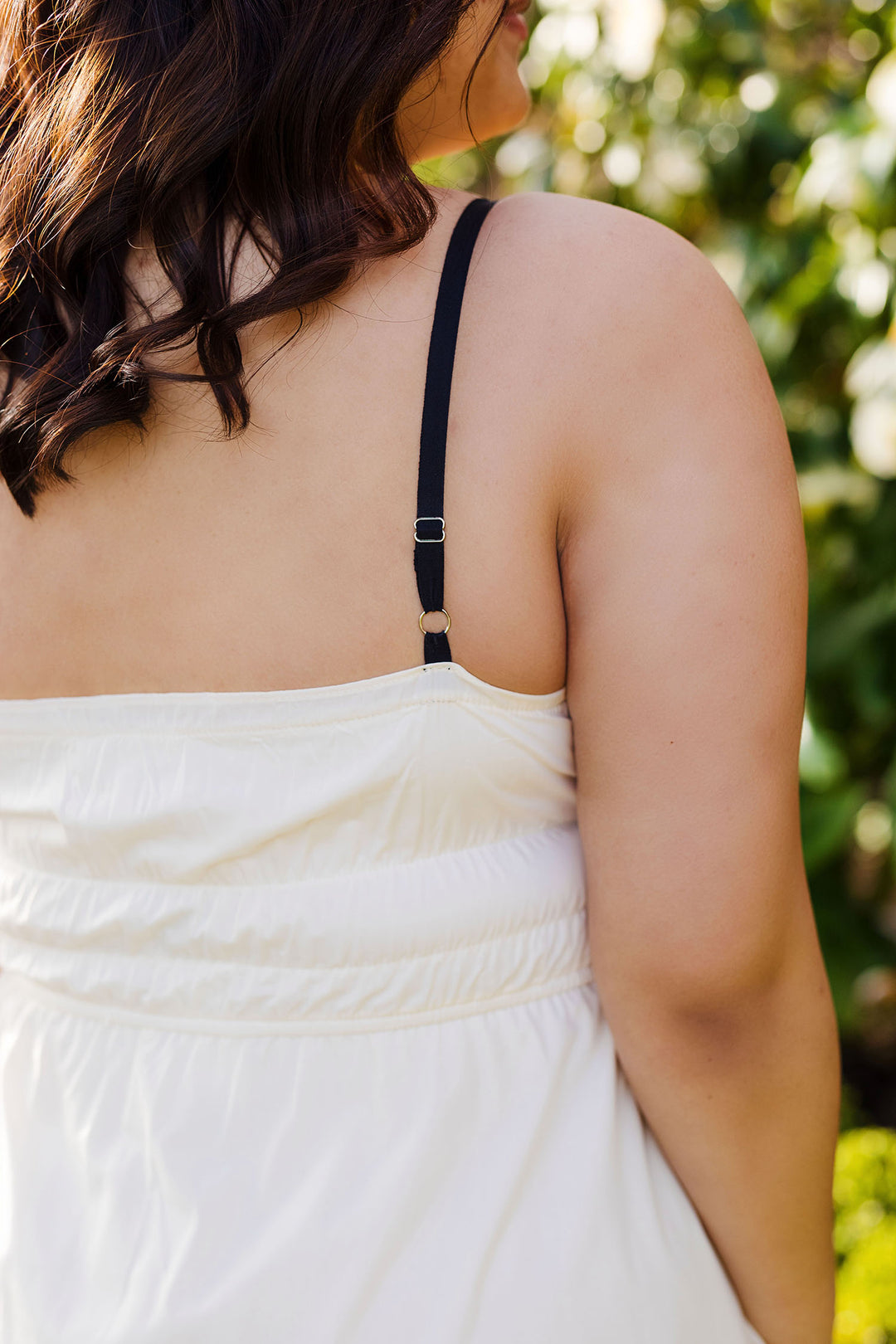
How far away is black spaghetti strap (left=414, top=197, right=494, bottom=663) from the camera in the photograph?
78 centimetres

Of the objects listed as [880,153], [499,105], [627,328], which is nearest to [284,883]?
[627,328]

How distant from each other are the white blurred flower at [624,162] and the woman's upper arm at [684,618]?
161 centimetres

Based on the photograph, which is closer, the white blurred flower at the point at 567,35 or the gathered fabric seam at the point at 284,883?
the gathered fabric seam at the point at 284,883

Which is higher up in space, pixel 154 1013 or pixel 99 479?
pixel 99 479

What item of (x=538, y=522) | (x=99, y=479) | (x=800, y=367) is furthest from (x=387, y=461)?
(x=800, y=367)

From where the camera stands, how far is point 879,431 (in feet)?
5.42

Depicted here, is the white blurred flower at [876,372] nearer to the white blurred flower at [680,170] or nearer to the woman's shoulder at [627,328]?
the white blurred flower at [680,170]

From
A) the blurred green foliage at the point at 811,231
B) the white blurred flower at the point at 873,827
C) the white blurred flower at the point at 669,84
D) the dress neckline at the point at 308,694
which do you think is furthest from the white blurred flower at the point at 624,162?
the dress neckline at the point at 308,694

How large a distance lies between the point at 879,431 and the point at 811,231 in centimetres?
54

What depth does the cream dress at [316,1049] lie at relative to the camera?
0.84 m

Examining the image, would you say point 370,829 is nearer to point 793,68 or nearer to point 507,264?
point 507,264

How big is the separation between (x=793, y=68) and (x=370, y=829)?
2083 mm

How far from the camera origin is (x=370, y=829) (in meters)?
0.87

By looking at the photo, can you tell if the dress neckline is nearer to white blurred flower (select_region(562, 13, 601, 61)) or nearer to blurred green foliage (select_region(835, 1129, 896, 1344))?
blurred green foliage (select_region(835, 1129, 896, 1344))
